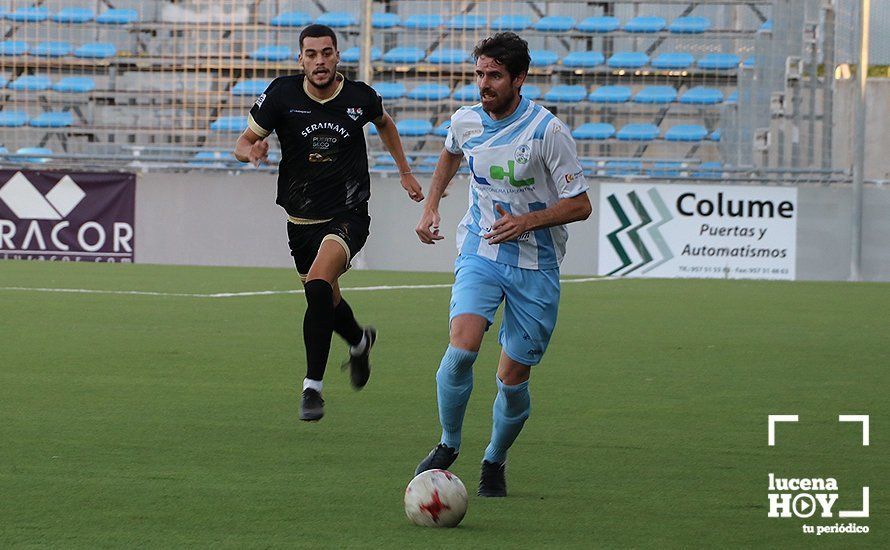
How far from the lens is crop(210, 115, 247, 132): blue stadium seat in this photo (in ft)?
76.7

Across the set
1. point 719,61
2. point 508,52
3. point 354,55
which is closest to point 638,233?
point 719,61

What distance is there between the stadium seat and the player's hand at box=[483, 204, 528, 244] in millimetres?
20011

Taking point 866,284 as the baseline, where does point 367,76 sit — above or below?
above

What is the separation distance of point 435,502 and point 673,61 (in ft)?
66.6

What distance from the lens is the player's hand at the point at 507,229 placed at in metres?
5.16

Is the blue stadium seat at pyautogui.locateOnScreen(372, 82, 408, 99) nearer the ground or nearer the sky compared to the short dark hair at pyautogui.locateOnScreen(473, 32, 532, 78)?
nearer the sky

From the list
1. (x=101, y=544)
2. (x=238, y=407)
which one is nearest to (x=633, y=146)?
(x=238, y=407)

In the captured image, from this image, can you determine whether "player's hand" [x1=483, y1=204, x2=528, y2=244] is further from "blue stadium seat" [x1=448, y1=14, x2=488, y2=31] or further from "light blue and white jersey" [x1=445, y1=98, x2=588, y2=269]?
"blue stadium seat" [x1=448, y1=14, x2=488, y2=31]

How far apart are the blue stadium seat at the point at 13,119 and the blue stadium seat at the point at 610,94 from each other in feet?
31.6

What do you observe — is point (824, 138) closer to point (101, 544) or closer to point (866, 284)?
point (866, 284)

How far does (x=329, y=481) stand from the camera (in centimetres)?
526

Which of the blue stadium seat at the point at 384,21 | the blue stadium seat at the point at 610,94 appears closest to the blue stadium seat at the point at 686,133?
the blue stadium seat at the point at 610,94

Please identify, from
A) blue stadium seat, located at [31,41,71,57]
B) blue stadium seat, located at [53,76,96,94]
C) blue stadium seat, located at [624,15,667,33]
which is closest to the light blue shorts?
blue stadium seat, located at [624,15,667,33]

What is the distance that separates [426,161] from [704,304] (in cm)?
881
